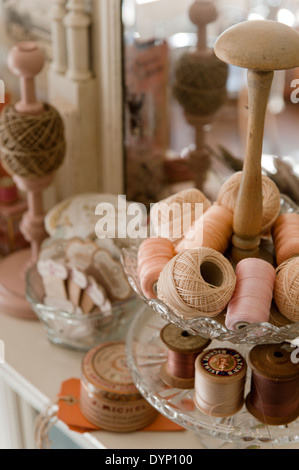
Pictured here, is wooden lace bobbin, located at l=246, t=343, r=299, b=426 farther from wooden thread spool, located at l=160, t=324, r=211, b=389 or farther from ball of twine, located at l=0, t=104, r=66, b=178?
ball of twine, located at l=0, t=104, r=66, b=178

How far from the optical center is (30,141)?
989 mm

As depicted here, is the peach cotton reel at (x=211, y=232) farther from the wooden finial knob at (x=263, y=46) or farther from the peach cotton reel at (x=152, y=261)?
the wooden finial knob at (x=263, y=46)

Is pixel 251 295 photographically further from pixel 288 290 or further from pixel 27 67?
pixel 27 67

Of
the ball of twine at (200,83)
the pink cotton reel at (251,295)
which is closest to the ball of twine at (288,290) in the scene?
the pink cotton reel at (251,295)

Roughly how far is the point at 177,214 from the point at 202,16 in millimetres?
371

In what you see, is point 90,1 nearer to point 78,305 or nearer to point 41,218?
point 41,218

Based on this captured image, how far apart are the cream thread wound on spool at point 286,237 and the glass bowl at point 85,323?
0.30 m

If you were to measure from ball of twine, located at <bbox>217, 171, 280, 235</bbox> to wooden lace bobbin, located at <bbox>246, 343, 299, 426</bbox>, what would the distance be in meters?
0.15

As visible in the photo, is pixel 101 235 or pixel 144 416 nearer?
pixel 144 416

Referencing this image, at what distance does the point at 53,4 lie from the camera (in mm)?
1117

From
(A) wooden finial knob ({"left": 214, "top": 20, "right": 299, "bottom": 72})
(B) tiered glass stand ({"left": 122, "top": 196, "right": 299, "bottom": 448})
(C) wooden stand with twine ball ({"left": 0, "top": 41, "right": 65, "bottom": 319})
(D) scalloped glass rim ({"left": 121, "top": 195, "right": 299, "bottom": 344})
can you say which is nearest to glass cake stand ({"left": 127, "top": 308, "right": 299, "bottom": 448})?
(B) tiered glass stand ({"left": 122, "top": 196, "right": 299, "bottom": 448})

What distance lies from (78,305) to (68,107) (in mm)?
401

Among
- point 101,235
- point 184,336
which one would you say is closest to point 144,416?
point 184,336

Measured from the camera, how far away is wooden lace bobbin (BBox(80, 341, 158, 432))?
841mm
